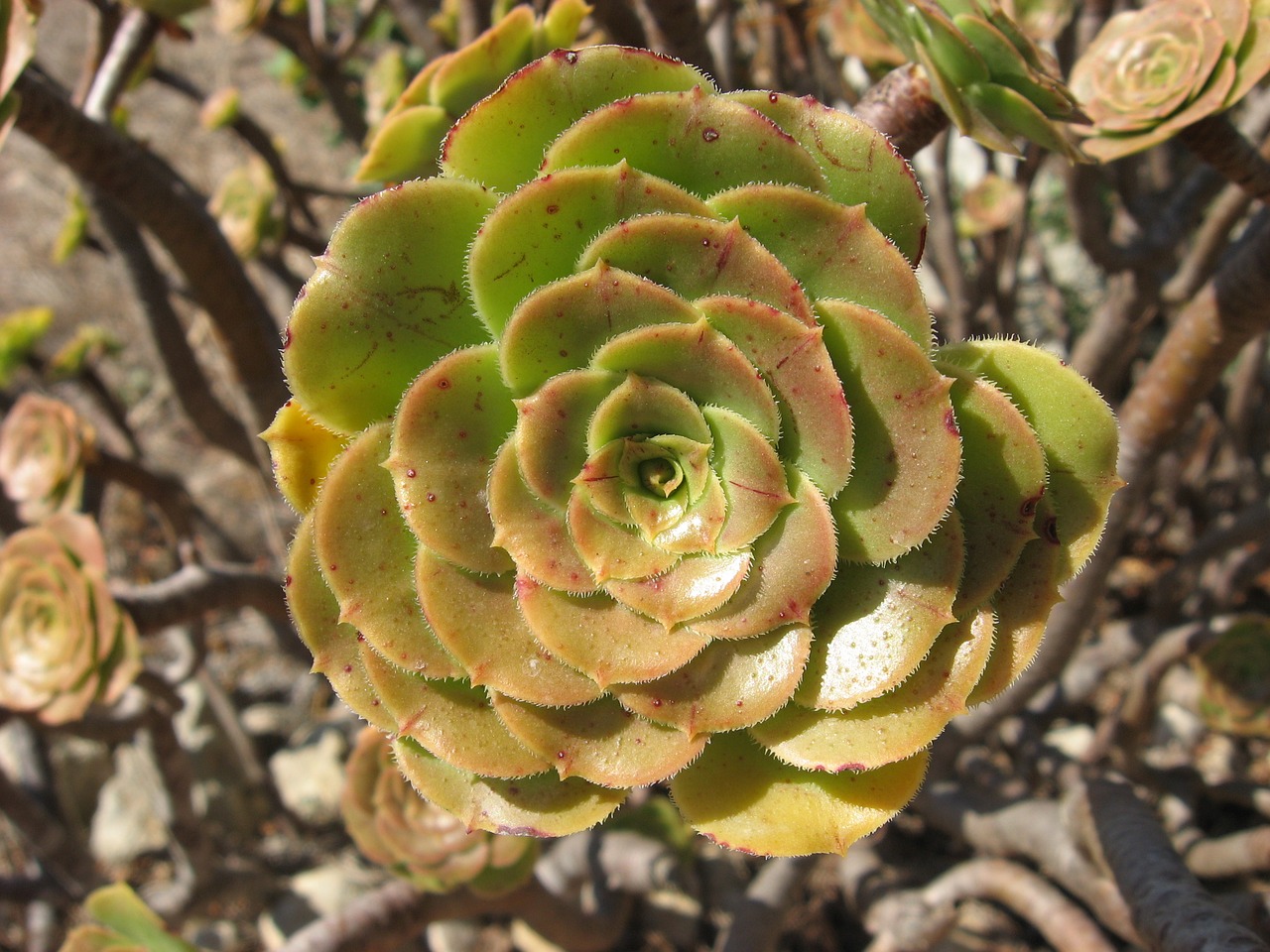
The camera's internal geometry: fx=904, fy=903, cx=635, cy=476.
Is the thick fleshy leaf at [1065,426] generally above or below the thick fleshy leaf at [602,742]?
above

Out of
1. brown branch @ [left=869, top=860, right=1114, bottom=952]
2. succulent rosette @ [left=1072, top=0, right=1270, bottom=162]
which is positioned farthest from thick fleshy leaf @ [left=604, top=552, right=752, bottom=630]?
brown branch @ [left=869, top=860, right=1114, bottom=952]

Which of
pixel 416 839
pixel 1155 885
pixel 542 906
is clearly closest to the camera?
pixel 1155 885

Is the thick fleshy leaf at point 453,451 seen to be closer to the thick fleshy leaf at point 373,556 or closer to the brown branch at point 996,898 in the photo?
the thick fleshy leaf at point 373,556

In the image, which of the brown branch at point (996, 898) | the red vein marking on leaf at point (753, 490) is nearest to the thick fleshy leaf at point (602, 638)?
the red vein marking on leaf at point (753, 490)

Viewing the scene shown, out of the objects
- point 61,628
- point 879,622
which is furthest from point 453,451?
point 61,628

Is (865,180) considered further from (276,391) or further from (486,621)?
(276,391)

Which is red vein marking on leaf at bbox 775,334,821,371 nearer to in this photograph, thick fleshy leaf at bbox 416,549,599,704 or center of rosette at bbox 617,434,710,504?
center of rosette at bbox 617,434,710,504

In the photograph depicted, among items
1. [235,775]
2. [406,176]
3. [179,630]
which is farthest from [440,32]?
[235,775]

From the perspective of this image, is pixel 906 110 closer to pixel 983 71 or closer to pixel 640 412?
pixel 983 71
